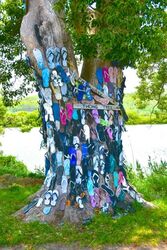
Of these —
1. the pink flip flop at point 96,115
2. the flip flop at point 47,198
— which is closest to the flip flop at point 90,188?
the flip flop at point 47,198

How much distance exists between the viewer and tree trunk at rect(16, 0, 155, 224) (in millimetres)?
5613

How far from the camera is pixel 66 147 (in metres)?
5.68

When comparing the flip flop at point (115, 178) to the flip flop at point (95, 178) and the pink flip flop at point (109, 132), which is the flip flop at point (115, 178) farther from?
the pink flip flop at point (109, 132)

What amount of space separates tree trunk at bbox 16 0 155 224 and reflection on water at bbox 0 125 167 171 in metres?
9.38

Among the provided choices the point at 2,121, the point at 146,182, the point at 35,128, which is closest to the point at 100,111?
the point at 146,182

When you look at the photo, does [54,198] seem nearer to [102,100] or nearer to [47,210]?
[47,210]

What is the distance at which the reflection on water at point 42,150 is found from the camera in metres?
17.4

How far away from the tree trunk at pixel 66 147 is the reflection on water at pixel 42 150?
9376 mm

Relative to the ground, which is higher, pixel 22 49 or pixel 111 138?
pixel 22 49

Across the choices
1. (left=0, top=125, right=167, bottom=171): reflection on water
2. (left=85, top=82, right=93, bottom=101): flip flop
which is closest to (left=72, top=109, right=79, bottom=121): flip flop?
(left=85, top=82, right=93, bottom=101): flip flop

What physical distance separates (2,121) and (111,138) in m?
11.0

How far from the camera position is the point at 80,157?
571cm

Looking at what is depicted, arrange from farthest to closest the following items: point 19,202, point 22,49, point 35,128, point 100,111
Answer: point 35,128, point 22,49, point 19,202, point 100,111

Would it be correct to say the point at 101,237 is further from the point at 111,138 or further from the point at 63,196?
the point at 111,138
